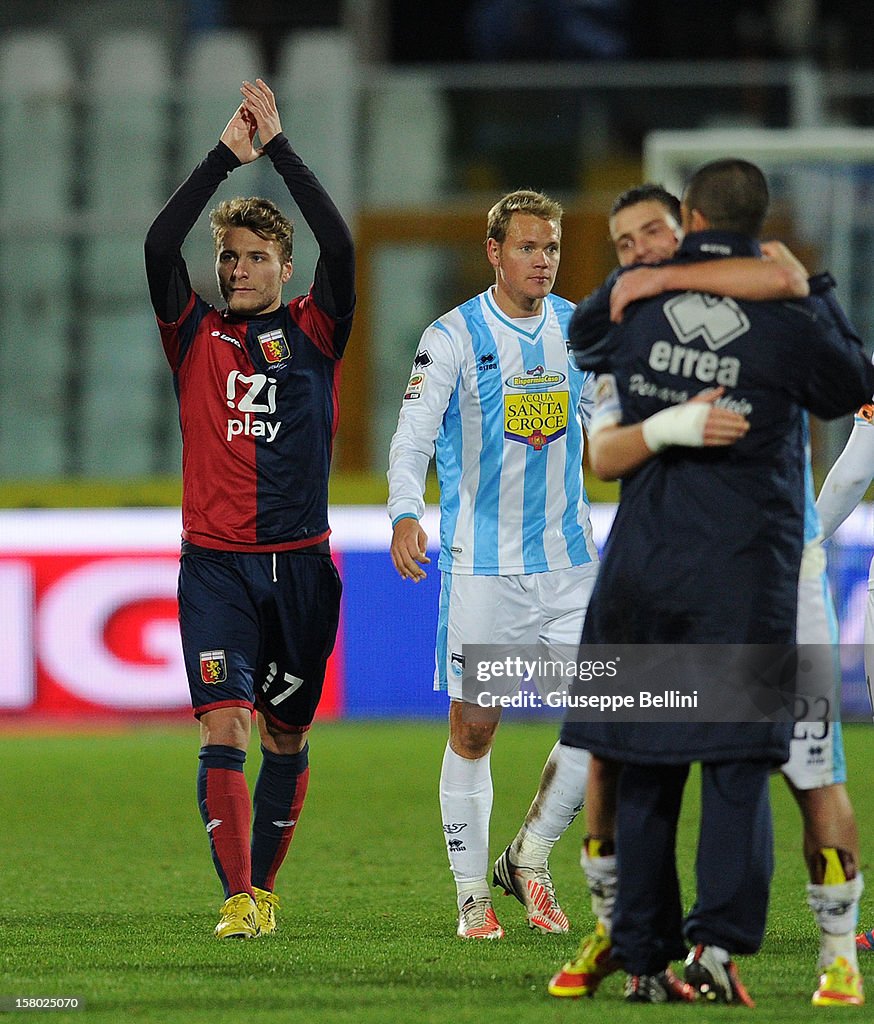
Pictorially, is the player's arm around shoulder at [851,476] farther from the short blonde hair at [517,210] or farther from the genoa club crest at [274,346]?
the genoa club crest at [274,346]

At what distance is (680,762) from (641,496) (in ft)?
1.88

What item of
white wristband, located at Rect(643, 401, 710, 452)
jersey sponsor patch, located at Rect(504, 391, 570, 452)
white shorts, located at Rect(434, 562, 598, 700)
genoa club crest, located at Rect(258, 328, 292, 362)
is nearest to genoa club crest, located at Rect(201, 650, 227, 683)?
white shorts, located at Rect(434, 562, 598, 700)

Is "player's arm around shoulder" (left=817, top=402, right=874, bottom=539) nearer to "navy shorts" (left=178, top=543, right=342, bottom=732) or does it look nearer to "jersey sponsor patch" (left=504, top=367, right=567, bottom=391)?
"jersey sponsor patch" (left=504, top=367, right=567, bottom=391)

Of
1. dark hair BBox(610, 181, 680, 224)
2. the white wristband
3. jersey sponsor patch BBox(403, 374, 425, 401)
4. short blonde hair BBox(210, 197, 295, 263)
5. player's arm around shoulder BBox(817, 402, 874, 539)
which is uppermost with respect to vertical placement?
dark hair BBox(610, 181, 680, 224)

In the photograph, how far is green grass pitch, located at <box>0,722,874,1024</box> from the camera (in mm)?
4062

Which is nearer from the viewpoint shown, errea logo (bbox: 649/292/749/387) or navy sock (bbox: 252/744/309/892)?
errea logo (bbox: 649/292/749/387)

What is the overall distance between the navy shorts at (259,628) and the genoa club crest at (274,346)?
59cm

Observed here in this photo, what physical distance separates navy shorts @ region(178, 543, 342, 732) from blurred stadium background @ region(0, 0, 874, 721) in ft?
19.3

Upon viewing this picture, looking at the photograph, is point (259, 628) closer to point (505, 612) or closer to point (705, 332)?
point (505, 612)

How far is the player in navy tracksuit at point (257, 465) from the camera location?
206 inches

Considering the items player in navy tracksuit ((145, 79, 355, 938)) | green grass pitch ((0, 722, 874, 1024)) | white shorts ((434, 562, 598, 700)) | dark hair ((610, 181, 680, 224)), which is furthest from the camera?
white shorts ((434, 562, 598, 700))

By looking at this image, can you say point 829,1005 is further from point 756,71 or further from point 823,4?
point 823,4

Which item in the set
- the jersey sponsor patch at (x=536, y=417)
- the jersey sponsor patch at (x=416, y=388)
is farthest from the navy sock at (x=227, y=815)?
the jersey sponsor patch at (x=536, y=417)

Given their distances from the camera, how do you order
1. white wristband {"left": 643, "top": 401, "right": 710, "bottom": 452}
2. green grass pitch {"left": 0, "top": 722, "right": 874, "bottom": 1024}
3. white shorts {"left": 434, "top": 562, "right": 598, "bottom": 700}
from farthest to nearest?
white shorts {"left": 434, "top": 562, "right": 598, "bottom": 700}, green grass pitch {"left": 0, "top": 722, "right": 874, "bottom": 1024}, white wristband {"left": 643, "top": 401, "right": 710, "bottom": 452}
